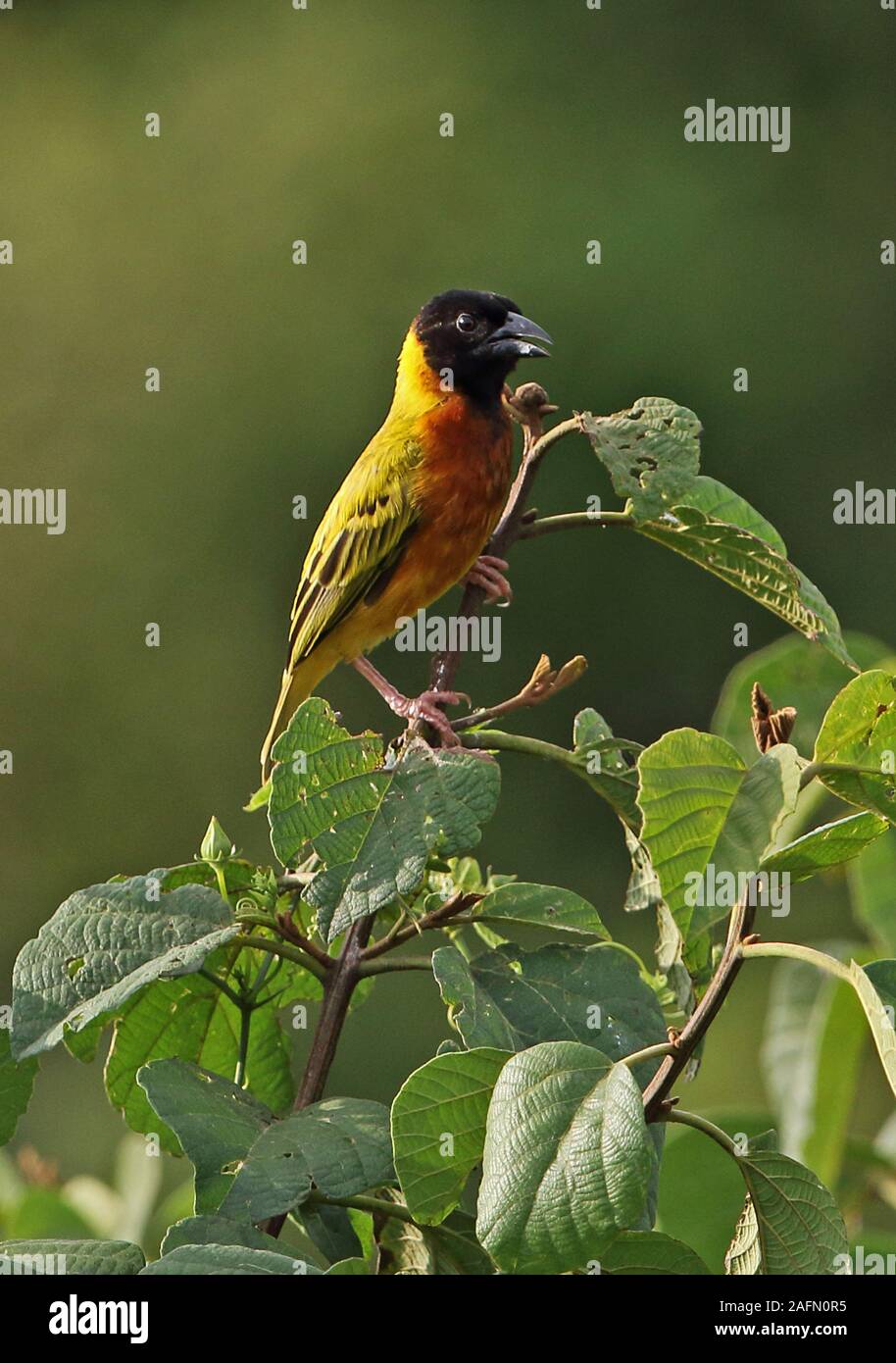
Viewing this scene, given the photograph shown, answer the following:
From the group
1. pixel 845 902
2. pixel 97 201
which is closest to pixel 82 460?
pixel 97 201

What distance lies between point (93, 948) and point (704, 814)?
454 millimetres

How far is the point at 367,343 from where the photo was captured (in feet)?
34.6

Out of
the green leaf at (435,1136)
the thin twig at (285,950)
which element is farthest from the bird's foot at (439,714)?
the green leaf at (435,1136)

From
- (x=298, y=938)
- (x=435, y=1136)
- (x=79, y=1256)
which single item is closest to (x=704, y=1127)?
(x=435, y=1136)

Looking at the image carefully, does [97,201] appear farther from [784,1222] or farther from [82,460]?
[784,1222]

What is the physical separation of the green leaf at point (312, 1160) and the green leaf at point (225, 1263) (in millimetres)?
55

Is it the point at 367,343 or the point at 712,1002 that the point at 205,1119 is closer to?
the point at 712,1002

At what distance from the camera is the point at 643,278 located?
10391mm

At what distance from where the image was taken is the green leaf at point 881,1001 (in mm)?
1071

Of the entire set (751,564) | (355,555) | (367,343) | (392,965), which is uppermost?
(367,343)

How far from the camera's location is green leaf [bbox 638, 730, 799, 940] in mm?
1103

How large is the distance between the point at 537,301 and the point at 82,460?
3.08 metres

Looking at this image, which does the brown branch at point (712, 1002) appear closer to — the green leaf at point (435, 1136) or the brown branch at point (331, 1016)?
the green leaf at point (435, 1136)

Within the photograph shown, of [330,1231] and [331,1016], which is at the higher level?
[331,1016]
